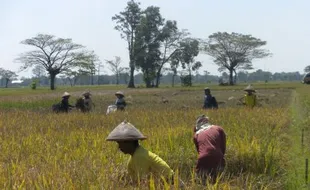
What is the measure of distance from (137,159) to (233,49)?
62025mm

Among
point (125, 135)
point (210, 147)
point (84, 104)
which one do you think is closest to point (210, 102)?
point (84, 104)

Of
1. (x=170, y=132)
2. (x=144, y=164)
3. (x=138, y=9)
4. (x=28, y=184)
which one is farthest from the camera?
(x=138, y=9)

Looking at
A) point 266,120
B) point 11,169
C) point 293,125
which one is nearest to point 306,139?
point 266,120

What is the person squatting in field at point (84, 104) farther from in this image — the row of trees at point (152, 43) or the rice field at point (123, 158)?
the row of trees at point (152, 43)

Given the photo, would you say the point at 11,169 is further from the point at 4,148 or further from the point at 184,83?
the point at 184,83

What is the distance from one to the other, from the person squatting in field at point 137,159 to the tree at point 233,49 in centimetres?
5956

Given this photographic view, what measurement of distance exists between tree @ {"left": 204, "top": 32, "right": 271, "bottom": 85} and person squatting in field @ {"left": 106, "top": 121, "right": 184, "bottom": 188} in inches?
2345

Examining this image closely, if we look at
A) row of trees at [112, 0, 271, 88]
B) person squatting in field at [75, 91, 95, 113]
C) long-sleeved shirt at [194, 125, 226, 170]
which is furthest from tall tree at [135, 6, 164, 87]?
long-sleeved shirt at [194, 125, 226, 170]

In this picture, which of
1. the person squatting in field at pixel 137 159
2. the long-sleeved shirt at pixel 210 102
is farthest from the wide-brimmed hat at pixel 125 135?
the long-sleeved shirt at pixel 210 102

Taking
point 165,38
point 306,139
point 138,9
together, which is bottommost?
point 306,139

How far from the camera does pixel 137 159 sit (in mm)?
4379

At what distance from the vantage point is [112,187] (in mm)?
3730

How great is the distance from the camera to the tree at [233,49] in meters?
64.1

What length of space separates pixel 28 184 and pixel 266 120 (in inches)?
300
